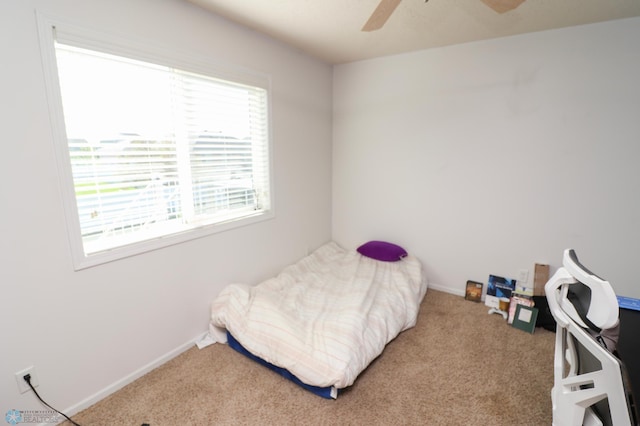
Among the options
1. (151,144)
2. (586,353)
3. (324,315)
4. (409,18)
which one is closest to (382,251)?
(324,315)

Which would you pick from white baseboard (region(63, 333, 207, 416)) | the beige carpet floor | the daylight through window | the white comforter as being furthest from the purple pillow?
white baseboard (region(63, 333, 207, 416))

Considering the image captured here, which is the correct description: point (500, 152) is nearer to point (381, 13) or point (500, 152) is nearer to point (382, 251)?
point (382, 251)

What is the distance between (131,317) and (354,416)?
1482mm

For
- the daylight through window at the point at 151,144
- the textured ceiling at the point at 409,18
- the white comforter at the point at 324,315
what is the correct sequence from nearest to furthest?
the daylight through window at the point at 151,144
the white comforter at the point at 324,315
the textured ceiling at the point at 409,18

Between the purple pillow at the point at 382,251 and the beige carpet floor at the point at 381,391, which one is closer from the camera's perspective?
the beige carpet floor at the point at 381,391

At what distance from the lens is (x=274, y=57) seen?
2736 millimetres

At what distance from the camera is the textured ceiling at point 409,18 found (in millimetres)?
1981

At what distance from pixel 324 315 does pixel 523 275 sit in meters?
1.94

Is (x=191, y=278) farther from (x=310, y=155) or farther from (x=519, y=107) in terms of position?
(x=519, y=107)

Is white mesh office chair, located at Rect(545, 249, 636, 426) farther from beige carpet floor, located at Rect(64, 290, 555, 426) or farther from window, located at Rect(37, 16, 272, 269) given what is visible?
window, located at Rect(37, 16, 272, 269)

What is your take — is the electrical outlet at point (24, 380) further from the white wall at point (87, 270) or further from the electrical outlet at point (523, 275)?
the electrical outlet at point (523, 275)

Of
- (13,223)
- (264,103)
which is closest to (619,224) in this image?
(264,103)

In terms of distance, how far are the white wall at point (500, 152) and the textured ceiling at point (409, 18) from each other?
0.71 feet

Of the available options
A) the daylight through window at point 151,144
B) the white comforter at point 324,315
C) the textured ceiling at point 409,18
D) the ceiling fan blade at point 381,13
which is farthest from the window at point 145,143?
the ceiling fan blade at point 381,13
